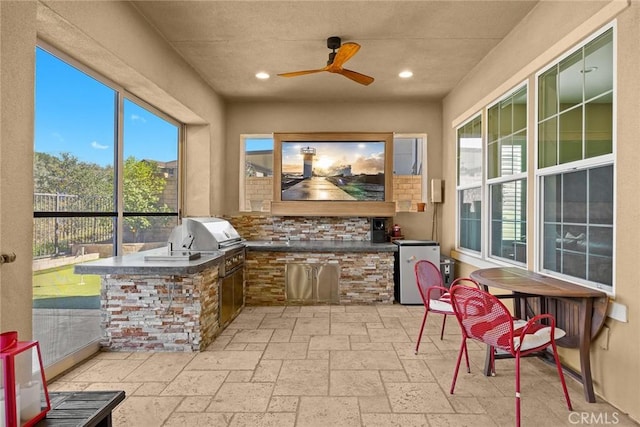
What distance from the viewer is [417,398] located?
2602 mm

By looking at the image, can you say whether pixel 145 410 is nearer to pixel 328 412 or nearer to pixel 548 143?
pixel 328 412

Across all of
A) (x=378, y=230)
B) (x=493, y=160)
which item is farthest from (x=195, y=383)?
(x=493, y=160)

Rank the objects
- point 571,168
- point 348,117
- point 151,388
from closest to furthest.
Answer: point 151,388 < point 571,168 < point 348,117

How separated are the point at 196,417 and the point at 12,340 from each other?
146 centimetres

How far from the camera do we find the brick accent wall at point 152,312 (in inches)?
135

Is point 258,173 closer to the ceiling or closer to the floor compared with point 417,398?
closer to the ceiling

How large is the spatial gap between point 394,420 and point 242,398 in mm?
1024

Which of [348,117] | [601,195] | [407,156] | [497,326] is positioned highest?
[348,117]

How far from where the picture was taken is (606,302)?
243 cm

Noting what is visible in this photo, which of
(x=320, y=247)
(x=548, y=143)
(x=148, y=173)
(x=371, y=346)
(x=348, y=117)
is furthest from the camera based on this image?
(x=348, y=117)

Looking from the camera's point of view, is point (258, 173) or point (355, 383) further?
point (258, 173)

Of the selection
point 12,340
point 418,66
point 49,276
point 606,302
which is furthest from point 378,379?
point 418,66

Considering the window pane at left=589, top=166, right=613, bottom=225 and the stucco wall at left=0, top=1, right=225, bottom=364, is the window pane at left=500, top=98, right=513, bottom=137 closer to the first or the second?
the window pane at left=589, top=166, right=613, bottom=225

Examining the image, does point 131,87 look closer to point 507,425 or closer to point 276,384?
point 276,384
